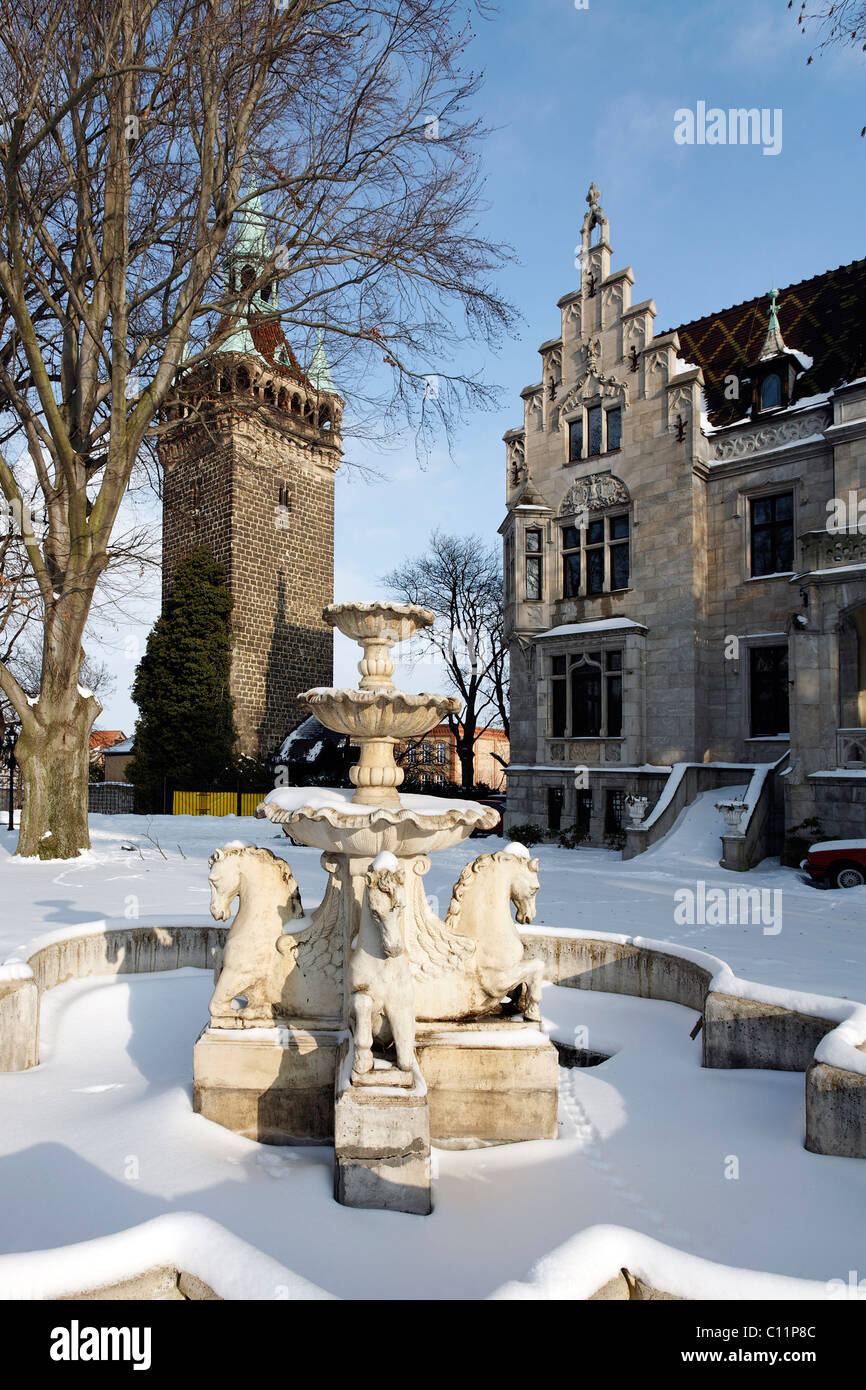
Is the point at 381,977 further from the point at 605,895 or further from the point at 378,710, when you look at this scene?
the point at 605,895

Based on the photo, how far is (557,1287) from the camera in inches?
92.7

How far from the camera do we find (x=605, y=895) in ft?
38.5

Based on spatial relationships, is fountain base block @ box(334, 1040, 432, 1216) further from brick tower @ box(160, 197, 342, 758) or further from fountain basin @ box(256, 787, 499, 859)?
brick tower @ box(160, 197, 342, 758)

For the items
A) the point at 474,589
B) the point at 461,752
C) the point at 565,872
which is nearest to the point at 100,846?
the point at 565,872

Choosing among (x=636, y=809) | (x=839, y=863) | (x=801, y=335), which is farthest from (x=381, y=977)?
(x=801, y=335)

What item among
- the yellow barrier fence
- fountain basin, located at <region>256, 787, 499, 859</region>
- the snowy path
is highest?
fountain basin, located at <region>256, 787, 499, 859</region>

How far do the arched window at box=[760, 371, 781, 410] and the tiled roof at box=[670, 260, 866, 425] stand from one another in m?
0.45

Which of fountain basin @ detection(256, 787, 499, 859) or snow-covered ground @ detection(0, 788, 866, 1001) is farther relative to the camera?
snow-covered ground @ detection(0, 788, 866, 1001)

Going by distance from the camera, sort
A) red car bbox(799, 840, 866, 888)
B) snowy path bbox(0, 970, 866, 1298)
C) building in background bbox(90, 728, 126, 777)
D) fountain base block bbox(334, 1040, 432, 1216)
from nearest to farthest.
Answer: snowy path bbox(0, 970, 866, 1298), fountain base block bbox(334, 1040, 432, 1216), red car bbox(799, 840, 866, 888), building in background bbox(90, 728, 126, 777)

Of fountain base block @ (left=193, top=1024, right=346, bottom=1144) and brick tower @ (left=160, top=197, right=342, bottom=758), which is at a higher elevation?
brick tower @ (left=160, top=197, right=342, bottom=758)

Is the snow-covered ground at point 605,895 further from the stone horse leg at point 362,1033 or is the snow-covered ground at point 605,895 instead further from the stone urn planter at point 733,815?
the stone horse leg at point 362,1033

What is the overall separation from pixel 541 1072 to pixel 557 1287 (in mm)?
2091

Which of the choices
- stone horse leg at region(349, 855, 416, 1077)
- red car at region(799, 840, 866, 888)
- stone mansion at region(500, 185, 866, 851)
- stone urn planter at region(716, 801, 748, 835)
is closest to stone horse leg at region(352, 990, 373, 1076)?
stone horse leg at region(349, 855, 416, 1077)

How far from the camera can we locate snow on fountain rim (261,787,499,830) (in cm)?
428
